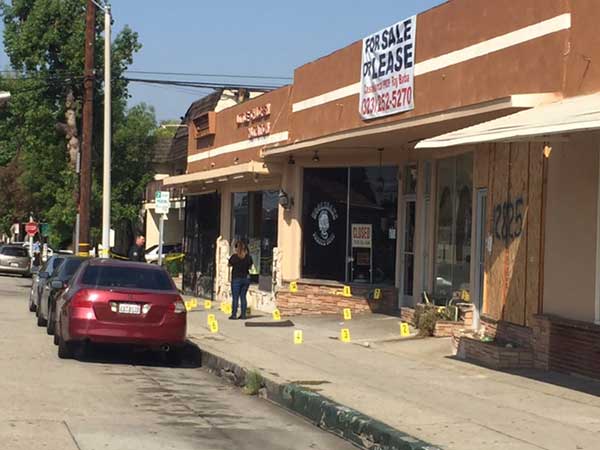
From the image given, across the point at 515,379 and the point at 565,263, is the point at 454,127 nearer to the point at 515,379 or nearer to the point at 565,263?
the point at 565,263

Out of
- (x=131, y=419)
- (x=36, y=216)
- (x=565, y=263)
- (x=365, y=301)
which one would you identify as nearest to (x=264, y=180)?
(x=365, y=301)

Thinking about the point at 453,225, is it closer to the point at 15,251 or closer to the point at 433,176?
the point at 433,176

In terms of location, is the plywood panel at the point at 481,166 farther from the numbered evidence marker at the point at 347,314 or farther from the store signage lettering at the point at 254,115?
the store signage lettering at the point at 254,115

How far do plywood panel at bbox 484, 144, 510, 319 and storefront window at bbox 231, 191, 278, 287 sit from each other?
10.0 m

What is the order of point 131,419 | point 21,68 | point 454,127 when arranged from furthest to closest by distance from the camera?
point 21,68
point 454,127
point 131,419

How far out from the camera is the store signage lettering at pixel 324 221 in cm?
2244

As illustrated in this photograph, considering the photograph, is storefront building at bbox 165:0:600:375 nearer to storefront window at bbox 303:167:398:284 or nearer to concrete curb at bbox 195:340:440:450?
storefront window at bbox 303:167:398:284

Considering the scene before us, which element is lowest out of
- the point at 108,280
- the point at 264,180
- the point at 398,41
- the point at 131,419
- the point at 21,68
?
the point at 131,419

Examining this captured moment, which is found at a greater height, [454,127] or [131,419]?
[454,127]

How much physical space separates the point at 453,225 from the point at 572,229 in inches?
206

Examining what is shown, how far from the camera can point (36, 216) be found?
60.6 metres

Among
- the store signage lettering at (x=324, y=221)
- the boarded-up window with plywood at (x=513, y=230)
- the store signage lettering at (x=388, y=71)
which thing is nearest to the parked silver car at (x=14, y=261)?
the store signage lettering at (x=324, y=221)

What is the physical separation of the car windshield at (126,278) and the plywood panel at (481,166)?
5.14 meters

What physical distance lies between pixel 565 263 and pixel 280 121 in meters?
12.4
